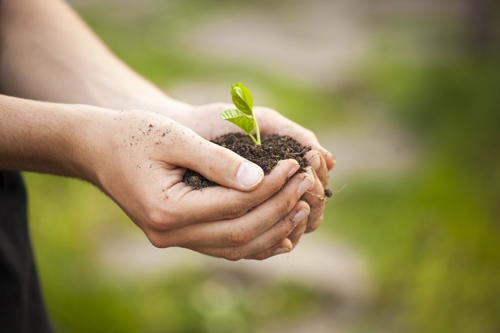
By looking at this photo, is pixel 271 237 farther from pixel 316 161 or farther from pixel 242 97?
pixel 242 97

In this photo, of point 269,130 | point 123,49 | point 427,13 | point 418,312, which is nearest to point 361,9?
point 427,13

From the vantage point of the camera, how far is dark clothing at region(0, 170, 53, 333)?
5.04ft

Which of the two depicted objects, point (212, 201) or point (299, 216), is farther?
point (299, 216)

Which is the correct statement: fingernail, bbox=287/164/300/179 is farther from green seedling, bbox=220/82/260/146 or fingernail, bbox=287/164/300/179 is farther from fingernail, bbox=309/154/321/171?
green seedling, bbox=220/82/260/146

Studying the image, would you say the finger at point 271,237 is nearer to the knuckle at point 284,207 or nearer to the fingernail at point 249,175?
the knuckle at point 284,207

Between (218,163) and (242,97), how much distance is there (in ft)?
1.42

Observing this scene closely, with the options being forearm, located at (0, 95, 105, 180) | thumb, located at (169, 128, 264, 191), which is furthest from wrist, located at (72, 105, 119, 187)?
thumb, located at (169, 128, 264, 191)

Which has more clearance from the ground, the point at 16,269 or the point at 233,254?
the point at 233,254

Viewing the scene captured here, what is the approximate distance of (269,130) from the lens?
1878 mm

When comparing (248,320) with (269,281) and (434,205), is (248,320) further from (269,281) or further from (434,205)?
(434,205)

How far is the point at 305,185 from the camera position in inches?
54.1

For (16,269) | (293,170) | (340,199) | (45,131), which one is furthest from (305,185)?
(340,199)

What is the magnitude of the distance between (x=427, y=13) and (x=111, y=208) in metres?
8.95

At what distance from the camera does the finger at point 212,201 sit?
127cm
